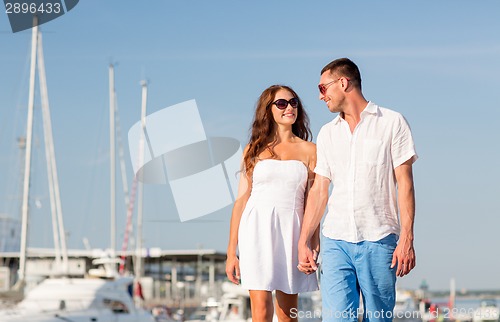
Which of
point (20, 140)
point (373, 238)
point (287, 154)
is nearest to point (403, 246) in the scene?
point (373, 238)

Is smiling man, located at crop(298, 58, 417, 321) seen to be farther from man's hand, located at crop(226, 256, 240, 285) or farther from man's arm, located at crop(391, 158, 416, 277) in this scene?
man's hand, located at crop(226, 256, 240, 285)

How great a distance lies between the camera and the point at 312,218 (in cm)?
525

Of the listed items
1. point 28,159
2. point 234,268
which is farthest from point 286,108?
point 28,159

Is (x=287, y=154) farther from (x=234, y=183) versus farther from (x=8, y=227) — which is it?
(x=8, y=227)

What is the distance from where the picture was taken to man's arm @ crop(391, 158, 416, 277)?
4582 mm

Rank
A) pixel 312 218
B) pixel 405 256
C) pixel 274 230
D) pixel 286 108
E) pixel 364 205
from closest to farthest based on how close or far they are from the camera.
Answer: pixel 405 256, pixel 364 205, pixel 312 218, pixel 274 230, pixel 286 108

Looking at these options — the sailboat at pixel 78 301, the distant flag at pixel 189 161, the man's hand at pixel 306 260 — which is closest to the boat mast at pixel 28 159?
the sailboat at pixel 78 301

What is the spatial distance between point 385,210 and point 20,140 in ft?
131

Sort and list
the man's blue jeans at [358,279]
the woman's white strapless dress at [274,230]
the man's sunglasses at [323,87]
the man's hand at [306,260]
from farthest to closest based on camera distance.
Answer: the woman's white strapless dress at [274,230] → the man's hand at [306,260] → the man's sunglasses at [323,87] → the man's blue jeans at [358,279]

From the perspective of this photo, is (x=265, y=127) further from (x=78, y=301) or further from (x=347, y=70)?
(x=78, y=301)

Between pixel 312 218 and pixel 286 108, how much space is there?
1028 mm

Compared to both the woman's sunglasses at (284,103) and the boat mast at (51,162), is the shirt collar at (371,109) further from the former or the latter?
the boat mast at (51,162)

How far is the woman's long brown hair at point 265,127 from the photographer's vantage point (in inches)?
238

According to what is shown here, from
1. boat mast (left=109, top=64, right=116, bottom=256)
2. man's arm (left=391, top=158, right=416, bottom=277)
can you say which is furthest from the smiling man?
boat mast (left=109, top=64, right=116, bottom=256)
